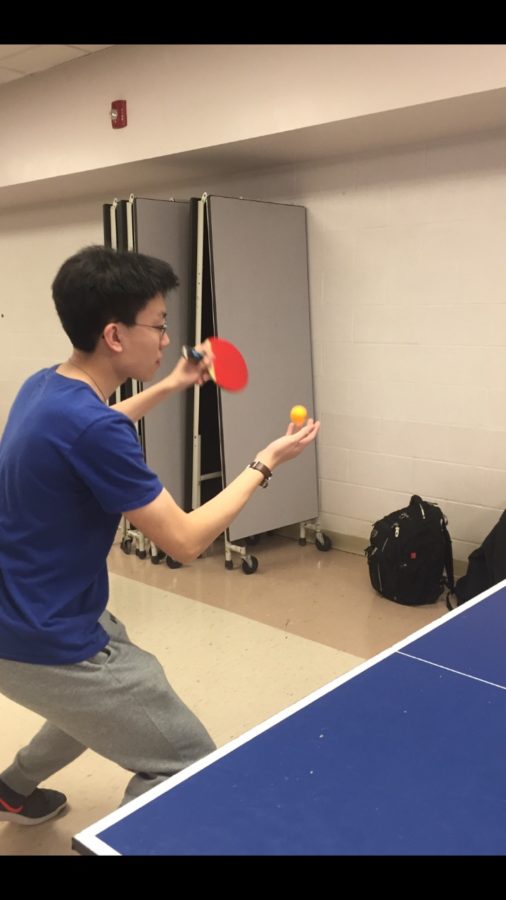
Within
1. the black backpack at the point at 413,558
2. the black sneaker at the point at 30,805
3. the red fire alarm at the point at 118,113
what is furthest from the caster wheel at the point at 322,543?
the red fire alarm at the point at 118,113

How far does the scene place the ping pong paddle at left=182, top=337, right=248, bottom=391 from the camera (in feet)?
6.59

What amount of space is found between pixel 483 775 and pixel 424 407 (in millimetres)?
2941

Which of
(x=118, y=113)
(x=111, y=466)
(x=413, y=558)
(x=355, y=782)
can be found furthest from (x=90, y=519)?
(x=118, y=113)

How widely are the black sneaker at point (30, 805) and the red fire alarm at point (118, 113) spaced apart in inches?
142

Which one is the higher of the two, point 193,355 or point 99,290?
point 99,290

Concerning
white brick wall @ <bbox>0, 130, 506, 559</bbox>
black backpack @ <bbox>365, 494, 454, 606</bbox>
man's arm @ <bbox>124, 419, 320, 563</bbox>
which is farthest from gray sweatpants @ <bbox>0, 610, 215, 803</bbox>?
white brick wall @ <bbox>0, 130, 506, 559</bbox>

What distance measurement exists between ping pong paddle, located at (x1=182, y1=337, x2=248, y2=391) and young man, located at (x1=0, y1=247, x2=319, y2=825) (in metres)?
0.34

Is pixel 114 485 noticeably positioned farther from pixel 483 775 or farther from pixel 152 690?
pixel 483 775

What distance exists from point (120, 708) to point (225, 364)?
0.95m

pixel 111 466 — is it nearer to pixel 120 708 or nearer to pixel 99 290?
pixel 99 290

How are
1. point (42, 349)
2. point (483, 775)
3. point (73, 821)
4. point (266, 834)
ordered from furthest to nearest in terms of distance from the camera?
1. point (42, 349)
2. point (73, 821)
3. point (483, 775)
4. point (266, 834)

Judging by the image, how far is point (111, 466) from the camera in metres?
1.45
